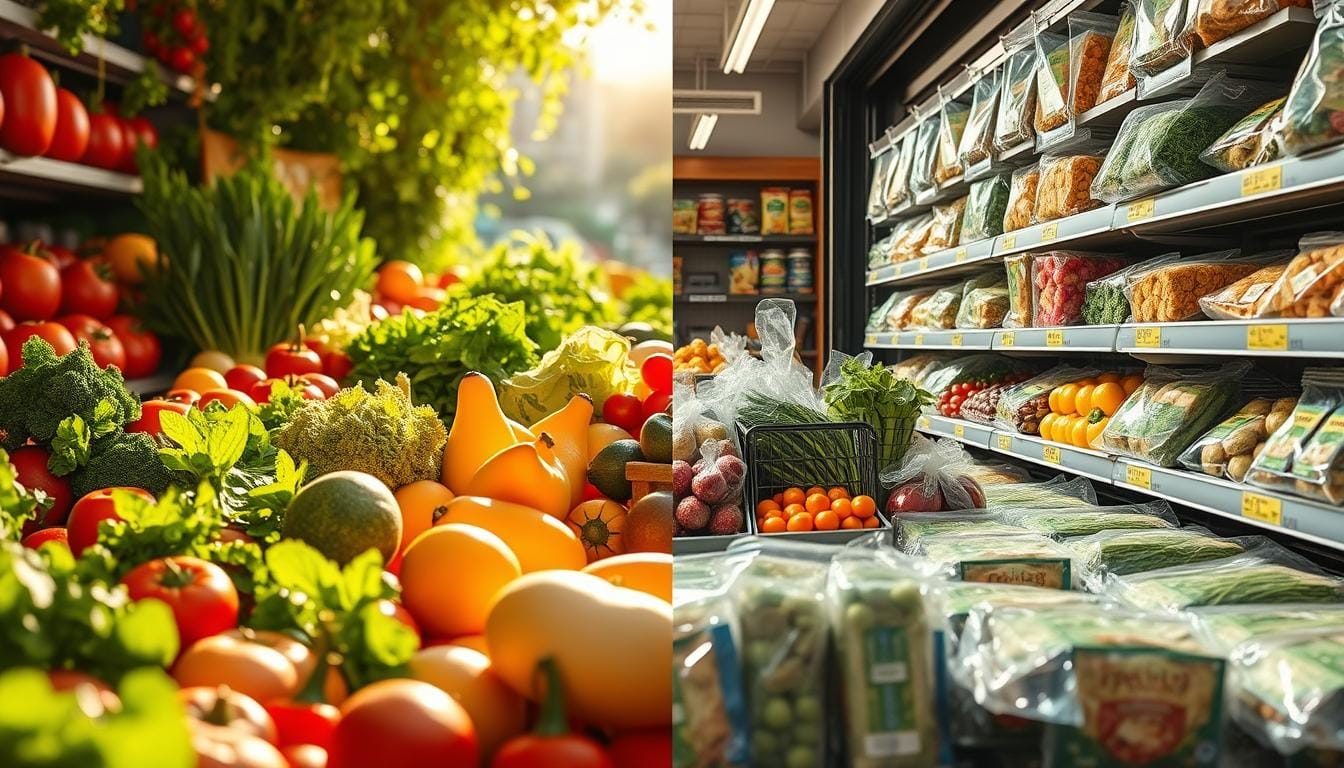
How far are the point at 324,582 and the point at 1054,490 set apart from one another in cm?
170

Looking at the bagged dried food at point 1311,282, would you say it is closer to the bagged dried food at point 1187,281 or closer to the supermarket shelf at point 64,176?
the bagged dried food at point 1187,281

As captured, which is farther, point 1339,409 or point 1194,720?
point 1339,409

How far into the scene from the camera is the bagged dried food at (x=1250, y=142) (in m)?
1.55

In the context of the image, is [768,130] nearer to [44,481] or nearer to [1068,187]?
[1068,187]

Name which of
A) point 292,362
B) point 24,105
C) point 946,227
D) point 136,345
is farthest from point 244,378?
point 946,227

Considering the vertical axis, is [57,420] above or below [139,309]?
below

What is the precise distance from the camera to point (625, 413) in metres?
1.75

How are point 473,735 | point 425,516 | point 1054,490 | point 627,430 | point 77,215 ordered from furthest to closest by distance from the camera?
point 77,215
point 1054,490
point 627,430
point 425,516
point 473,735

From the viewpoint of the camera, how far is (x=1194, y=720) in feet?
2.58

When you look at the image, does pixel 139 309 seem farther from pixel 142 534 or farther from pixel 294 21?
pixel 142 534

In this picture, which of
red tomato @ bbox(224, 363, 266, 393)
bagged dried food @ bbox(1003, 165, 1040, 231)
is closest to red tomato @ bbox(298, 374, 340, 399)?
red tomato @ bbox(224, 363, 266, 393)

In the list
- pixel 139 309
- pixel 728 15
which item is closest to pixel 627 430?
pixel 728 15

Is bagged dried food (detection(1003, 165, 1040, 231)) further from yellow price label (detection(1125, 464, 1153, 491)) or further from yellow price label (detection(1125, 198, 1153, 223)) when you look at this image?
yellow price label (detection(1125, 464, 1153, 491))

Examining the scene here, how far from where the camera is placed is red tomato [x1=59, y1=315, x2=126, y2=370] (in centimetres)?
269
